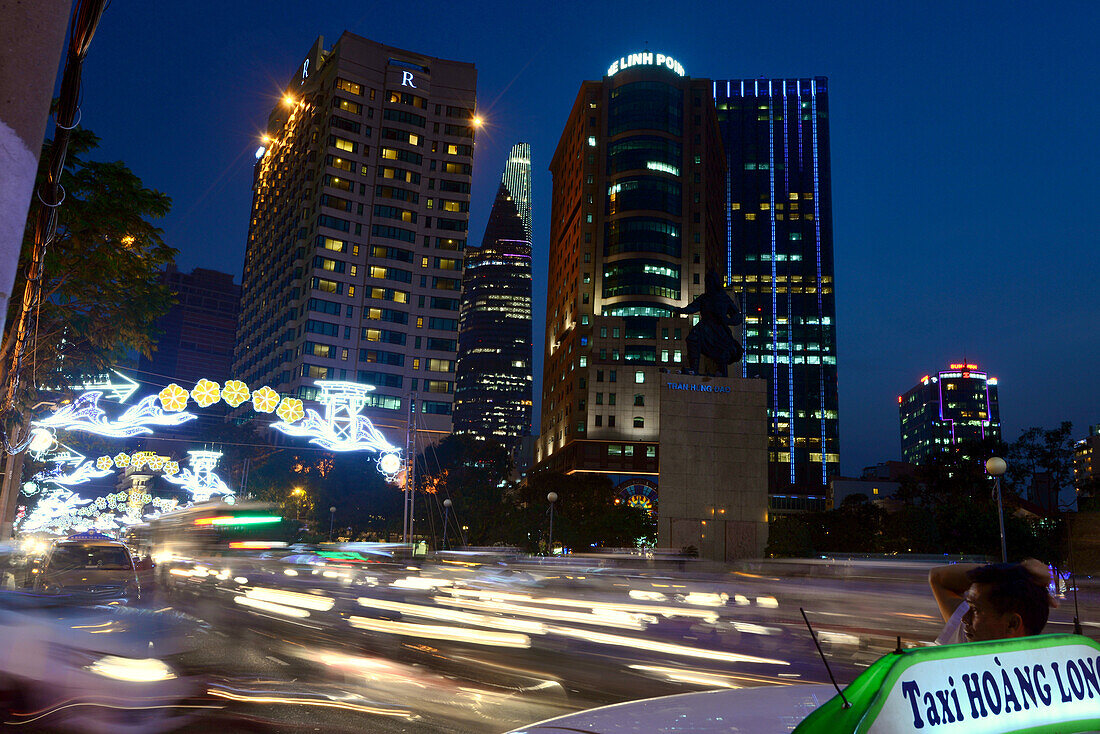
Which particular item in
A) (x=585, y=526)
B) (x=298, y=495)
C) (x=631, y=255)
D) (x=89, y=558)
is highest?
(x=631, y=255)

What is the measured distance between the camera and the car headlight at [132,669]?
8.70 meters

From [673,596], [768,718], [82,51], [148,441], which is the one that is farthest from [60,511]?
[768,718]

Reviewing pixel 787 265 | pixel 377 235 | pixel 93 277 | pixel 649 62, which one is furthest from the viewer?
pixel 787 265

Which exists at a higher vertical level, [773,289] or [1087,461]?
[773,289]

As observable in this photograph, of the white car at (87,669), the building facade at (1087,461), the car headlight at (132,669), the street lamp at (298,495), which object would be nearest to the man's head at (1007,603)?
the white car at (87,669)

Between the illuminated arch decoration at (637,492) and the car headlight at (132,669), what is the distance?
306 ft

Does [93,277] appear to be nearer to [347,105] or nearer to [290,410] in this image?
[290,410]

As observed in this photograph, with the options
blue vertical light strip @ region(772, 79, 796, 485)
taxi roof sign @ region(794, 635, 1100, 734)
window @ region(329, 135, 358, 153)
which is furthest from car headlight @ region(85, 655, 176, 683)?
blue vertical light strip @ region(772, 79, 796, 485)

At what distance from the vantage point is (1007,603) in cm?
325

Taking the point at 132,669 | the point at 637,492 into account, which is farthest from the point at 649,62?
the point at 132,669

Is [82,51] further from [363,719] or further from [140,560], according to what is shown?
[140,560]

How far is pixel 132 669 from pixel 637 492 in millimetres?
96167

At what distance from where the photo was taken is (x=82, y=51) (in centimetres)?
719

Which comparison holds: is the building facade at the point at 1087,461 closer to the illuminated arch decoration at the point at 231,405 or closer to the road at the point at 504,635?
the road at the point at 504,635
